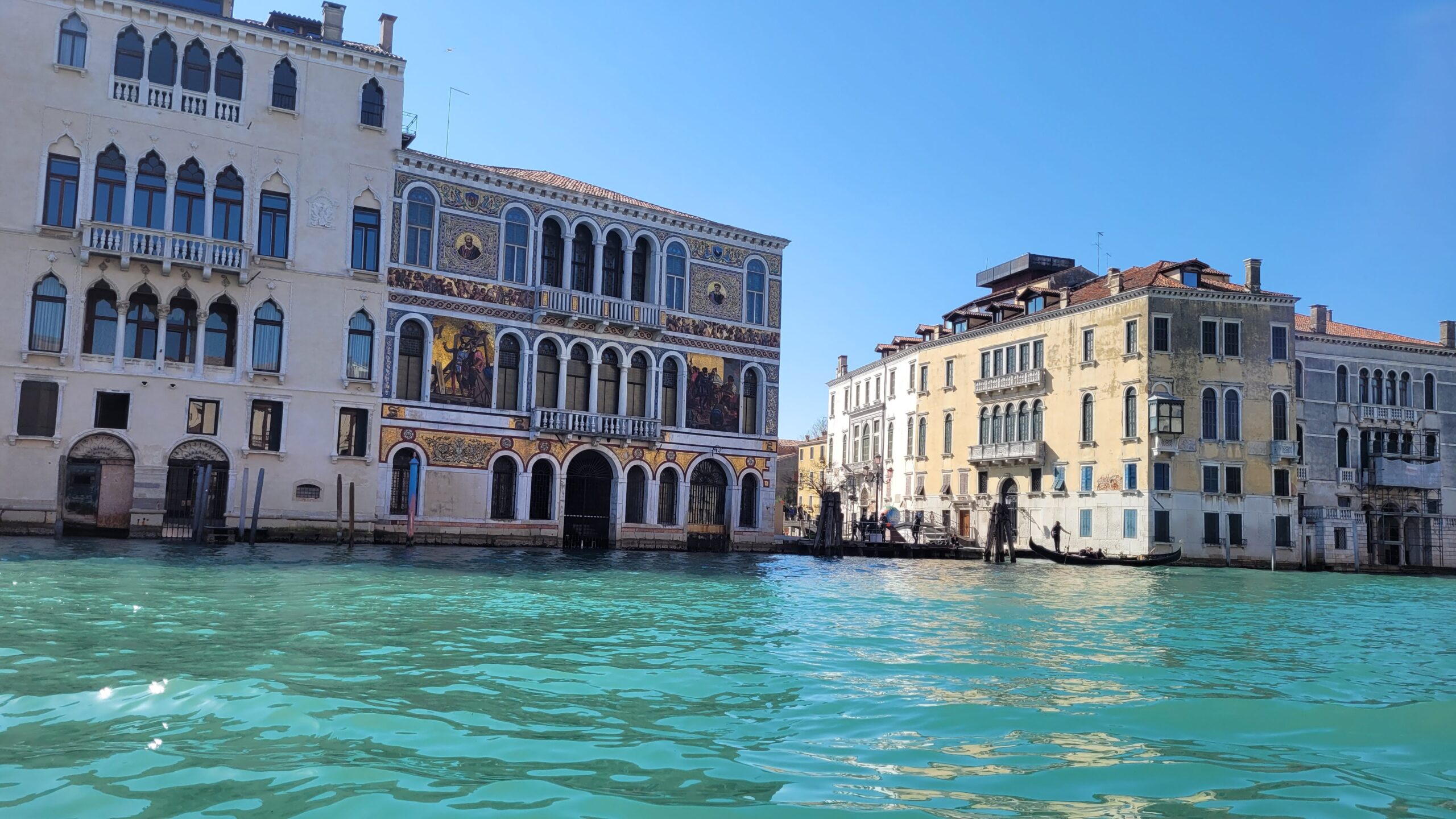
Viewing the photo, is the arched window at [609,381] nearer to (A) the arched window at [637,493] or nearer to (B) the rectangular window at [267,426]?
(A) the arched window at [637,493]

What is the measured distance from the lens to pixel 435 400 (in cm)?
2378

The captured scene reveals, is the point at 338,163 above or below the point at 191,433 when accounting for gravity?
above

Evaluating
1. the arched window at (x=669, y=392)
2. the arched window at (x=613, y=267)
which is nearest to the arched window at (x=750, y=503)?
the arched window at (x=669, y=392)

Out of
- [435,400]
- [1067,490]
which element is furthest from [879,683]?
[1067,490]

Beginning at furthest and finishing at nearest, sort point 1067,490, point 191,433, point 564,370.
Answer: point 1067,490, point 564,370, point 191,433

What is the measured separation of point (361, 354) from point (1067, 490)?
21058mm

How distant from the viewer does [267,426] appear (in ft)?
73.1

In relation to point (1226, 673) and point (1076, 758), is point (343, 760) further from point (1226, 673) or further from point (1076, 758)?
point (1226, 673)

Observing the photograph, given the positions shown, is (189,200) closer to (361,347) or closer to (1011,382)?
(361,347)

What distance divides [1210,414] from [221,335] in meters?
26.1

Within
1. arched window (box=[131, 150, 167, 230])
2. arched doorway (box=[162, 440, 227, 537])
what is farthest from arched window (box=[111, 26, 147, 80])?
arched doorway (box=[162, 440, 227, 537])

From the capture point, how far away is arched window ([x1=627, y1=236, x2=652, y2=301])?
27.0m

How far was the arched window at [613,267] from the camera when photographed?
26.5 metres

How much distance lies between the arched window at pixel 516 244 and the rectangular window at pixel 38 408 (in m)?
9.16
